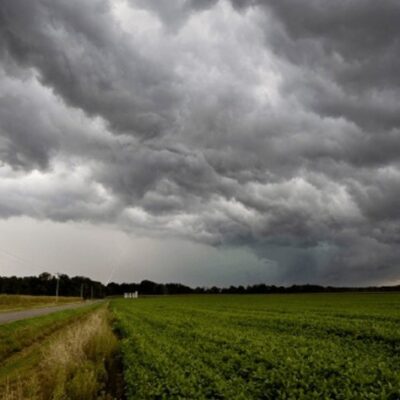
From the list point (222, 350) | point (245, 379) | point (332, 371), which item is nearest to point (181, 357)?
point (222, 350)

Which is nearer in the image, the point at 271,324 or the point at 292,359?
the point at 292,359

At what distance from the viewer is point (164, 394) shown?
9.11 meters

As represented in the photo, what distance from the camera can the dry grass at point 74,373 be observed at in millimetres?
11117

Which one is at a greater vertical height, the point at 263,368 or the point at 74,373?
the point at 263,368

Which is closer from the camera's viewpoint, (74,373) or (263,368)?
(263,368)

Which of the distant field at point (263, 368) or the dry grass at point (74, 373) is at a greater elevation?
the distant field at point (263, 368)

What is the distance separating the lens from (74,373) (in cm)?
1338

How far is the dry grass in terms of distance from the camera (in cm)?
1112

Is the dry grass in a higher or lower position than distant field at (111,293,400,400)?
lower

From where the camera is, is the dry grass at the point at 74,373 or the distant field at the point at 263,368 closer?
the distant field at the point at 263,368

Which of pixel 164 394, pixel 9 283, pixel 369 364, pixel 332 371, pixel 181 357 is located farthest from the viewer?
pixel 9 283

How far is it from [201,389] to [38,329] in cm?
2487

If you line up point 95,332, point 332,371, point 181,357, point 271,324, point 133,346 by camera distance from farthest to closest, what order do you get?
point 271,324 → point 95,332 → point 133,346 → point 181,357 → point 332,371

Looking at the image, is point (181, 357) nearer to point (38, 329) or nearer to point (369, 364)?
point (369, 364)
